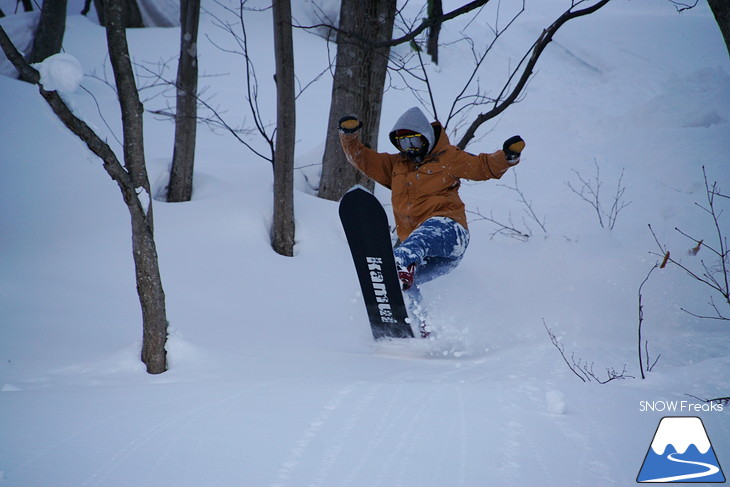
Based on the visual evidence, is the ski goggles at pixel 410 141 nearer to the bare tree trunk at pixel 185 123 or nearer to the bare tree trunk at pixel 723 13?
the bare tree trunk at pixel 723 13

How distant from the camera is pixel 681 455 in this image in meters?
1.81

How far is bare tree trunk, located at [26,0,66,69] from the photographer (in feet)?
27.8

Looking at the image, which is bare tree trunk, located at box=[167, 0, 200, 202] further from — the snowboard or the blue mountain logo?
the blue mountain logo

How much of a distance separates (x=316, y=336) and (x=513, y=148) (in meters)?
1.85

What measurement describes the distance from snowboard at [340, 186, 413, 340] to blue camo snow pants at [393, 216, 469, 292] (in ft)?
0.44

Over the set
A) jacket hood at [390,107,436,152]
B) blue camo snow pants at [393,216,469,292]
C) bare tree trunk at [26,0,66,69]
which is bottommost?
blue camo snow pants at [393,216,469,292]

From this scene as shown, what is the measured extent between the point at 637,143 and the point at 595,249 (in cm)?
547

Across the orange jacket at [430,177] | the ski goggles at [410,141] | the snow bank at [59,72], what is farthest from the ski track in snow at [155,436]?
the ski goggles at [410,141]

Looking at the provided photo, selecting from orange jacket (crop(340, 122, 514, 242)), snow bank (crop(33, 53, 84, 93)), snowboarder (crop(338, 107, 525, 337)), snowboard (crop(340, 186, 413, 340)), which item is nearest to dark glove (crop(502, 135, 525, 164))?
snowboarder (crop(338, 107, 525, 337))

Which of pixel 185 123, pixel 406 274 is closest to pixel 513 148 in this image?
pixel 406 274

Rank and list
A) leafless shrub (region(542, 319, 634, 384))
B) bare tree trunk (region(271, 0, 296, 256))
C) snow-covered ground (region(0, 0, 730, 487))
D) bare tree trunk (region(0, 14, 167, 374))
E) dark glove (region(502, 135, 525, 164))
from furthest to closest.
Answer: bare tree trunk (region(271, 0, 296, 256)), dark glove (region(502, 135, 525, 164)), leafless shrub (region(542, 319, 634, 384)), bare tree trunk (region(0, 14, 167, 374)), snow-covered ground (region(0, 0, 730, 487))

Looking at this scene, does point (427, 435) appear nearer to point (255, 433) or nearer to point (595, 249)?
point (255, 433)

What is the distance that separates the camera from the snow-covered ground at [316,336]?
175cm

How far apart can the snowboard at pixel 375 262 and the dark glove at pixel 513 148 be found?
3.09 feet
